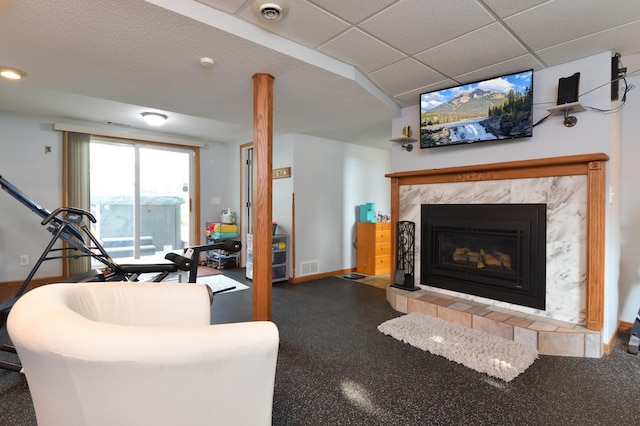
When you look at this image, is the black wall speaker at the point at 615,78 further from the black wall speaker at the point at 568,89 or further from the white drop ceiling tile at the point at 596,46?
the black wall speaker at the point at 568,89

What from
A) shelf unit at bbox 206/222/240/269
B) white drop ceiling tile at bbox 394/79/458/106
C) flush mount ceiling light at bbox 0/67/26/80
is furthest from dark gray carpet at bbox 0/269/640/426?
shelf unit at bbox 206/222/240/269

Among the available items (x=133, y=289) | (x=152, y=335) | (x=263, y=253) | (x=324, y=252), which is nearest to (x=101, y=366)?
(x=152, y=335)

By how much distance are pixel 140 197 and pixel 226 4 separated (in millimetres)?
4521

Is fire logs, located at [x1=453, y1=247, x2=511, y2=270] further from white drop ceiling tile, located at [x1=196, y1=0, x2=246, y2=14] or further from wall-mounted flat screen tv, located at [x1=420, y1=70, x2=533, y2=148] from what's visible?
white drop ceiling tile, located at [x1=196, y1=0, x2=246, y2=14]

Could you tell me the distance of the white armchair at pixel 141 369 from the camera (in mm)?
679

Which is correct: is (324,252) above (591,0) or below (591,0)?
below

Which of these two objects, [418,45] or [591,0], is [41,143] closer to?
[418,45]

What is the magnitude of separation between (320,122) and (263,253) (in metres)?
2.23

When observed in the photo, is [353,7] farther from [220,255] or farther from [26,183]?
[26,183]

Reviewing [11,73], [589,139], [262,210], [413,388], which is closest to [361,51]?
[262,210]

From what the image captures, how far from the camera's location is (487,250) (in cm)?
313

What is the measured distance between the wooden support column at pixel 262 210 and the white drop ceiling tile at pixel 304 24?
47 centimetres

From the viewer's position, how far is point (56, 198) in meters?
4.55

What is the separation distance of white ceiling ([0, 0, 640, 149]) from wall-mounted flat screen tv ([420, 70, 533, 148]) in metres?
0.12
